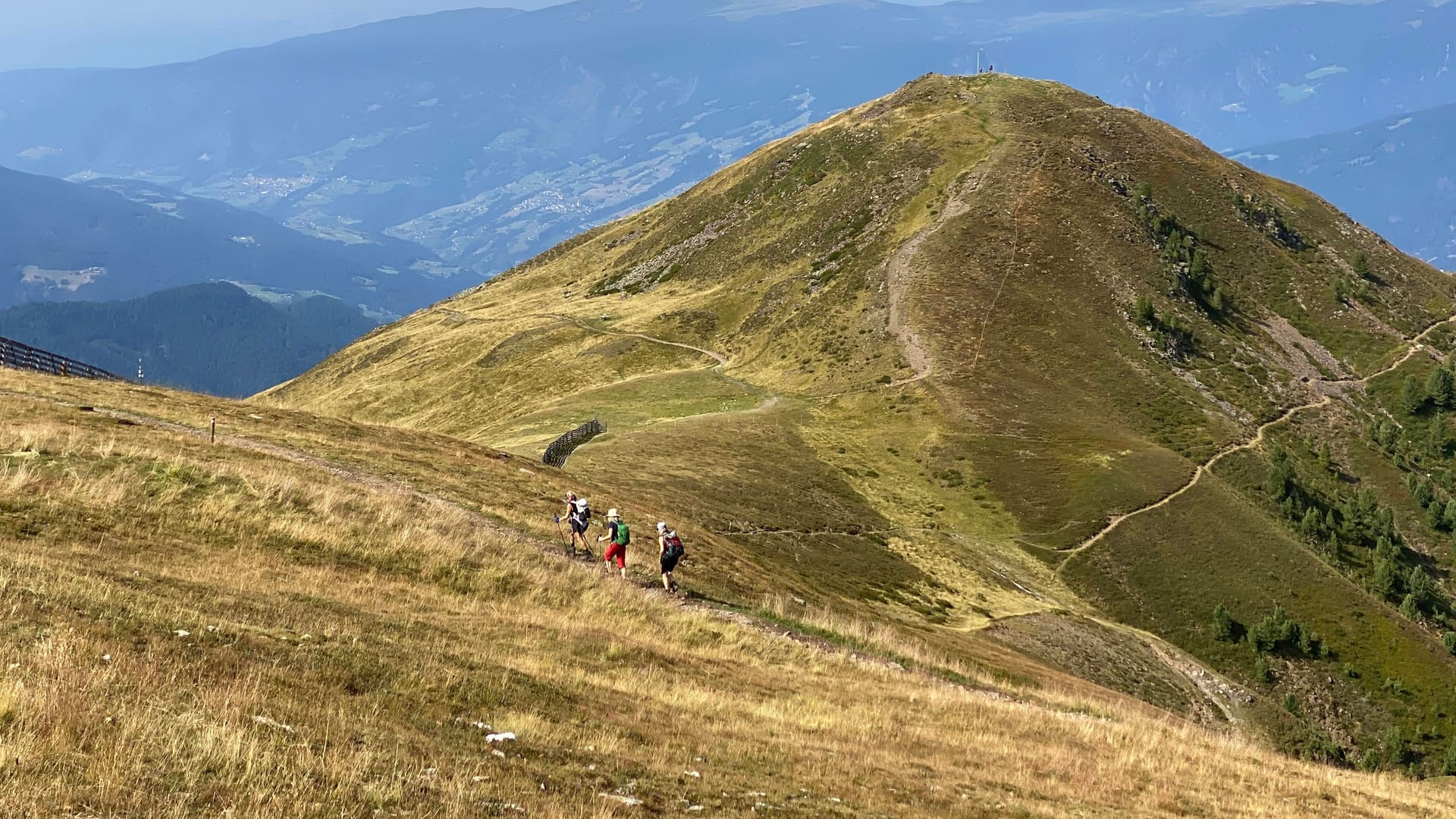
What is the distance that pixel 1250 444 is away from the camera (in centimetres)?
9869

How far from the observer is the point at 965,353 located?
4257 inches

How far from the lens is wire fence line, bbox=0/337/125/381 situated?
56.2 metres

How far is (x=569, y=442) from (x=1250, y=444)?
71.7 metres

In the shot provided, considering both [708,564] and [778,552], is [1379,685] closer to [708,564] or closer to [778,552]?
[778,552]

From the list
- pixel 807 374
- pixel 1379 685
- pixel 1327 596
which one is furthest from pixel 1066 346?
pixel 1379 685

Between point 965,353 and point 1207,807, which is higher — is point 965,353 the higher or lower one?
the higher one

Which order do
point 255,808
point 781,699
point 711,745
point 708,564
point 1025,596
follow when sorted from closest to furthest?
point 255,808 → point 711,745 → point 781,699 → point 708,564 → point 1025,596

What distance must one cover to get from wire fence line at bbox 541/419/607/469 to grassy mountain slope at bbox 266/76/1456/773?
3.37 meters

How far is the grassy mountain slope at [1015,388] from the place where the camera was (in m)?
67.8

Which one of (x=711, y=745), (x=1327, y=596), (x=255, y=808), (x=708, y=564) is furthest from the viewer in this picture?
(x=1327, y=596)

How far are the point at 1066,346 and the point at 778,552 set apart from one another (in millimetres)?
65884

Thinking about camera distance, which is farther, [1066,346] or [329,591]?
[1066,346]

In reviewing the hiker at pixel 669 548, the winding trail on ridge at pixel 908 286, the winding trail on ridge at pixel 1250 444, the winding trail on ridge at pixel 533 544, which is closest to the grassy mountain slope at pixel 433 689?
the winding trail on ridge at pixel 533 544

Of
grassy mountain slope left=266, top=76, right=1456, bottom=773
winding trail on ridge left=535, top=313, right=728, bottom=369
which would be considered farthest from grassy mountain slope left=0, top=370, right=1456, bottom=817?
winding trail on ridge left=535, top=313, right=728, bottom=369
